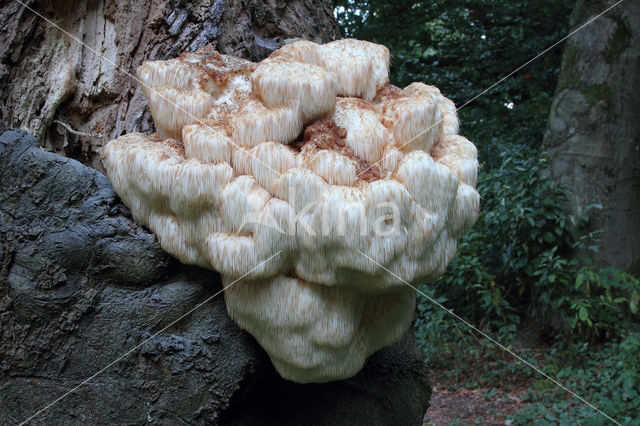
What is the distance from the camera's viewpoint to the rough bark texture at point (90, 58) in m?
1.88

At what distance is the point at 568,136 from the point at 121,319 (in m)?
5.00

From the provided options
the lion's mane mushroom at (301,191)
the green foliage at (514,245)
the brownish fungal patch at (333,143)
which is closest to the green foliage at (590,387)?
the green foliage at (514,245)

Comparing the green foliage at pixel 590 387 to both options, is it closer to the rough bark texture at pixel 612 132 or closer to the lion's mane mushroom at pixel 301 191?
the rough bark texture at pixel 612 132

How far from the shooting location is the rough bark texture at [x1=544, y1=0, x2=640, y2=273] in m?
5.14

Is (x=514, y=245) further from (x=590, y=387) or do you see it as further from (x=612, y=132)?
(x=590, y=387)

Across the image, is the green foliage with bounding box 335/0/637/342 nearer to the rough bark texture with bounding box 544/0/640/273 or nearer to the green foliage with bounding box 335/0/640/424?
the green foliage with bounding box 335/0/640/424

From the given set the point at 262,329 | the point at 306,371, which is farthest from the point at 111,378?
the point at 306,371

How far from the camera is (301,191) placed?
1335mm

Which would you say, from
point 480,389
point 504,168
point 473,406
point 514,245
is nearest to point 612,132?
point 504,168

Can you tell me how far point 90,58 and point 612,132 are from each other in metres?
4.88

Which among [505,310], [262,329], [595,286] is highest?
[262,329]

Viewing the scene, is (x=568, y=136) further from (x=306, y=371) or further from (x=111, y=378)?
(x=111, y=378)

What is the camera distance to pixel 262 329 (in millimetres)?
1516

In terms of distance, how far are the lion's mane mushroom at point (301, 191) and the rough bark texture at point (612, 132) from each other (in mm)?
4214
